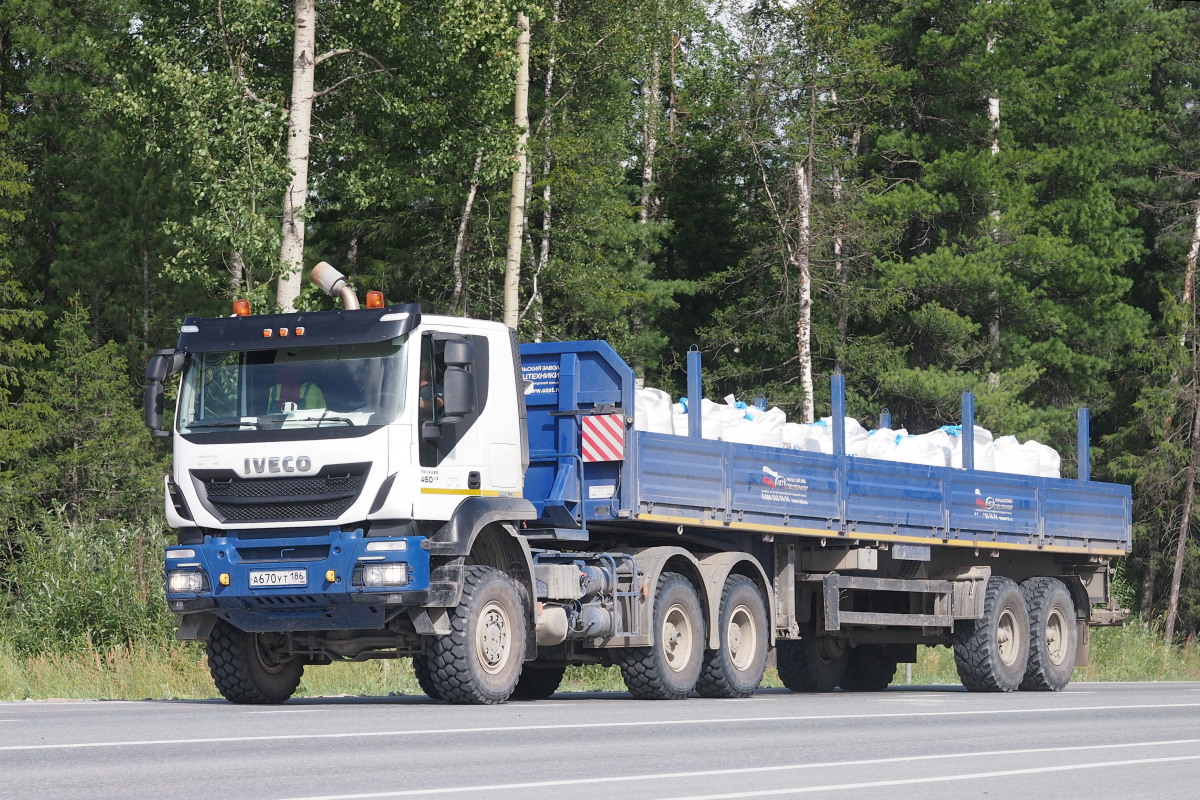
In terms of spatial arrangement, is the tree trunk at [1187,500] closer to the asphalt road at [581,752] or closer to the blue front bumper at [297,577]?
the asphalt road at [581,752]

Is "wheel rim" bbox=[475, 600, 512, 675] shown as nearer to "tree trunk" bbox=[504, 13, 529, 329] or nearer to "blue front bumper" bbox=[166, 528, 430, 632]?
"blue front bumper" bbox=[166, 528, 430, 632]

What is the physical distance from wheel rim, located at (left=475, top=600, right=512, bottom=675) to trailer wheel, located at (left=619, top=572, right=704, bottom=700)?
203cm

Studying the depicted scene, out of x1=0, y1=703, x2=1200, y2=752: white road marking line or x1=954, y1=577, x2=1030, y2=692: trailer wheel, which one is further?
x1=954, y1=577, x2=1030, y2=692: trailer wheel

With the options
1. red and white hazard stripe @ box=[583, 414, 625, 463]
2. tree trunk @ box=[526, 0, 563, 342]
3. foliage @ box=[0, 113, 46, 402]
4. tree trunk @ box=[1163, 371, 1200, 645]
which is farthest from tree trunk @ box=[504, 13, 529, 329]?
tree trunk @ box=[1163, 371, 1200, 645]

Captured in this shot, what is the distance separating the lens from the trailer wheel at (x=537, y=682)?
1798 centimetres

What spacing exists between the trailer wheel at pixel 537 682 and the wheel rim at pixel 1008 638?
6.29 metres

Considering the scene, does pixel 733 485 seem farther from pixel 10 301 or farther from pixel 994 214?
pixel 994 214

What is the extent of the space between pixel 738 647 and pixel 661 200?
33083mm

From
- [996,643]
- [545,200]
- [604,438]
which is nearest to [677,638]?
[604,438]

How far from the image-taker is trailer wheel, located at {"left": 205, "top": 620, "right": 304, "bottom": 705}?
49.5ft

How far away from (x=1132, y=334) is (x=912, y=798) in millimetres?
42519

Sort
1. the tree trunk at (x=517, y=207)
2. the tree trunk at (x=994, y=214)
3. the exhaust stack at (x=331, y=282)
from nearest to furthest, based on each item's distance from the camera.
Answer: the exhaust stack at (x=331, y=282)
the tree trunk at (x=517, y=207)
the tree trunk at (x=994, y=214)

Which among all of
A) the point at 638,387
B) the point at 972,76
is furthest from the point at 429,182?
the point at 638,387

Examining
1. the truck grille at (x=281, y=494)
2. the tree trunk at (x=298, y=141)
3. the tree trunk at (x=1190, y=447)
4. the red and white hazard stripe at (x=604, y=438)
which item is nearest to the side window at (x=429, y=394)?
the truck grille at (x=281, y=494)
